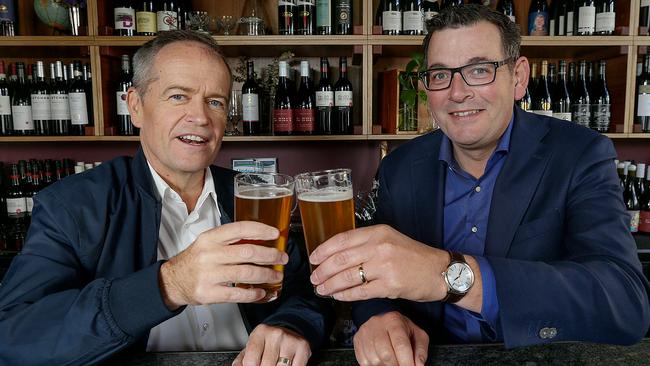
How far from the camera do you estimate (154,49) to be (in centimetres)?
121

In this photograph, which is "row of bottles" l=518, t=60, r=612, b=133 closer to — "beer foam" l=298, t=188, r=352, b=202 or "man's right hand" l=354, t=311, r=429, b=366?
"man's right hand" l=354, t=311, r=429, b=366

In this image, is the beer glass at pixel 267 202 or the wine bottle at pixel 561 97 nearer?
the beer glass at pixel 267 202

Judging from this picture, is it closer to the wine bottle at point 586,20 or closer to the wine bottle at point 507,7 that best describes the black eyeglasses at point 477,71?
the wine bottle at point 586,20

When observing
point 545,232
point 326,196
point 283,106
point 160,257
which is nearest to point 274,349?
point 326,196

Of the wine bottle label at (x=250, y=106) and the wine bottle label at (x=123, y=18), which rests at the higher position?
the wine bottle label at (x=123, y=18)

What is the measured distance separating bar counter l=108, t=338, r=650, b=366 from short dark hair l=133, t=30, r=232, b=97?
0.70 metres

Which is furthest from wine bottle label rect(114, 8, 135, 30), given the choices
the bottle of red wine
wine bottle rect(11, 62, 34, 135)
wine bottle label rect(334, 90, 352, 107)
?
wine bottle label rect(334, 90, 352, 107)

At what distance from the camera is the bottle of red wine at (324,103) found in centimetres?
236

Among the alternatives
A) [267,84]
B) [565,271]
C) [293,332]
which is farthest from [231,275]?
[267,84]

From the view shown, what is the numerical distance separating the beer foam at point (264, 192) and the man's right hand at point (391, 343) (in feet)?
0.99

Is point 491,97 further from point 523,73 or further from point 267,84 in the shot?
point 267,84

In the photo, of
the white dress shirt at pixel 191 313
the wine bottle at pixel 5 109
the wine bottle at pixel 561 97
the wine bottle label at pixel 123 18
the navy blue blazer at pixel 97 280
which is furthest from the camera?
the wine bottle at pixel 561 97

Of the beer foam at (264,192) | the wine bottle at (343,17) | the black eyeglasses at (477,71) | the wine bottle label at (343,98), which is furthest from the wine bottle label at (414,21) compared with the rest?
the beer foam at (264,192)

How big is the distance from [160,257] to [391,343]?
2.09 ft
